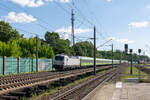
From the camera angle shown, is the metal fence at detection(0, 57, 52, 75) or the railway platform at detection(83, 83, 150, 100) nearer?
the railway platform at detection(83, 83, 150, 100)

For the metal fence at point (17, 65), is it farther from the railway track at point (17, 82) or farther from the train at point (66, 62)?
the railway track at point (17, 82)

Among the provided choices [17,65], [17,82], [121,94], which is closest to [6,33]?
[17,65]

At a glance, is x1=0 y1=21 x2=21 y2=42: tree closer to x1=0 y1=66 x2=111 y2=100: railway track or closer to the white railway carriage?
the white railway carriage

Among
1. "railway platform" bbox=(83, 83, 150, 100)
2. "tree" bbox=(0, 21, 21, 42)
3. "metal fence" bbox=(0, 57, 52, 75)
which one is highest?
"tree" bbox=(0, 21, 21, 42)

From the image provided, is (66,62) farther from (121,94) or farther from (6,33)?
(121,94)

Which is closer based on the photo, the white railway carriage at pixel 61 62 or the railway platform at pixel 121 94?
the railway platform at pixel 121 94

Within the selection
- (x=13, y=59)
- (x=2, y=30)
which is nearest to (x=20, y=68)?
(x=13, y=59)

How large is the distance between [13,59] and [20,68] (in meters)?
2.59

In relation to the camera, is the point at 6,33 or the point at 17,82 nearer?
the point at 17,82

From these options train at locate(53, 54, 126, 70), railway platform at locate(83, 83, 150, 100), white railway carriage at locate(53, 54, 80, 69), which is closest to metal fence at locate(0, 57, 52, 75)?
white railway carriage at locate(53, 54, 80, 69)

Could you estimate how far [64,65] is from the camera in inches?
1560

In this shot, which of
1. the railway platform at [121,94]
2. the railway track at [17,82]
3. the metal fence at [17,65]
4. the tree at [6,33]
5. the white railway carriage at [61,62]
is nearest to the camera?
the railway platform at [121,94]

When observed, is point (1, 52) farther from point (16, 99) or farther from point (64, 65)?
point (16, 99)

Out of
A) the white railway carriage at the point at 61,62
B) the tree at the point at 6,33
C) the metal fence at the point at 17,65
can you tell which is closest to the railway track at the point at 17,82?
the metal fence at the point at 17,65
